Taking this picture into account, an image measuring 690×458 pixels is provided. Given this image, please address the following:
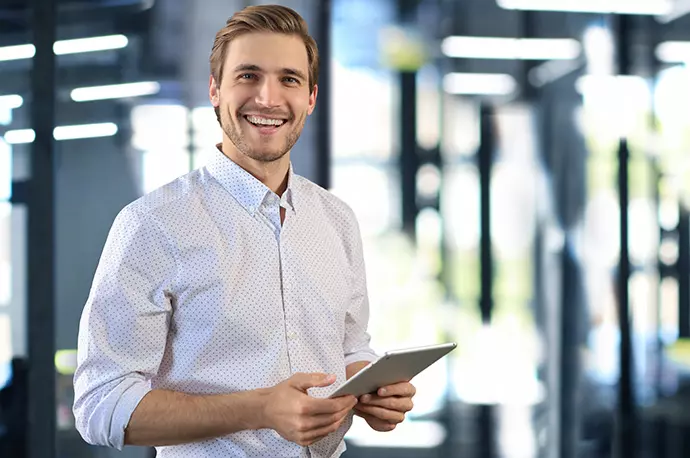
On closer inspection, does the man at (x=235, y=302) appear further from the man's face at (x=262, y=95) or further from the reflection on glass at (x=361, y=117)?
the reflection on glass at (x=361, y=117)

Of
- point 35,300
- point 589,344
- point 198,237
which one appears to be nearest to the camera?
point 198,237

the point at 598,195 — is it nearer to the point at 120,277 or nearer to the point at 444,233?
the point at 444,233

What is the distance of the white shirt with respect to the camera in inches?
63.1

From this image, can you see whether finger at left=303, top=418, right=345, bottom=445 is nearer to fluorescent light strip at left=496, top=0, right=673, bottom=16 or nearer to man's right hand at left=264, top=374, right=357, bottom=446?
man's right hand at left=264, top=374, right=357, bottom=446

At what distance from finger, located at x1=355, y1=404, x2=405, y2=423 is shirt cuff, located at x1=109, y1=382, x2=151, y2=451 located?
447 millimetres

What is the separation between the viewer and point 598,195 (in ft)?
14.7

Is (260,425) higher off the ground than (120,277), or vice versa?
(120,277)

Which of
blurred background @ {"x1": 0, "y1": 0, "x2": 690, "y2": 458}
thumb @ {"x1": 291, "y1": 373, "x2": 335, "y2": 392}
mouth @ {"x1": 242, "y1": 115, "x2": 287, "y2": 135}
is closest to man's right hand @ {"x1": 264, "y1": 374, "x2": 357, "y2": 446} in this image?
thumb @ {"x1": 291, "y1": 373, "x2": 335, "y2": 392}

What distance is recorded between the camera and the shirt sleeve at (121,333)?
157 centimetres

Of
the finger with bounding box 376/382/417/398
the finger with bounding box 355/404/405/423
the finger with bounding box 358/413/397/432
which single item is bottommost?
the finger with bounding box 358/413/397/432

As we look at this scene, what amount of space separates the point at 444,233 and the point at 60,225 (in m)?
1.88

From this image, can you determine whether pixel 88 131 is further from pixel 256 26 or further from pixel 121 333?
pixel 121 333

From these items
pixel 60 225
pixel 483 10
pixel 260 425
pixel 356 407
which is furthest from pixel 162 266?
pixel 483 10

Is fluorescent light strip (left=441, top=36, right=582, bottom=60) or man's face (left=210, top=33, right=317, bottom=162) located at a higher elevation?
fluorescent light strip (left=441, top=36, right=582, bottom=60)
